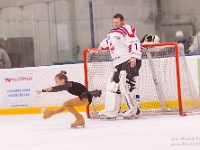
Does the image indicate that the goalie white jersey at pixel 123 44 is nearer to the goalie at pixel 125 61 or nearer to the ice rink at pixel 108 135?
the goalie at pixel 125 61

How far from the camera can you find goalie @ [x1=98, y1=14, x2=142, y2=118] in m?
6.43

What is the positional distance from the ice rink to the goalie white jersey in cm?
74

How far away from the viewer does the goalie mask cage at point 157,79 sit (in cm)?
690

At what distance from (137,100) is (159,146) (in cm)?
277

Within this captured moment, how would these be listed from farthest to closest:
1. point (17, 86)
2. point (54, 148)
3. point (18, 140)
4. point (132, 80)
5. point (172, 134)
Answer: point (17, 86) < point (132, 80) < point (18, 140) < point (172, 134) < point (54, 148)

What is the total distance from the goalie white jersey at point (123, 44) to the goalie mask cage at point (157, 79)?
1.52 feet

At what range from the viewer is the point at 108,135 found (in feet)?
16.1

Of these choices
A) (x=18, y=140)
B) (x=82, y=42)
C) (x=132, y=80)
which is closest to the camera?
(x=18, y=140)

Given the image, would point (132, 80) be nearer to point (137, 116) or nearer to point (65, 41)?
point (137, 116)

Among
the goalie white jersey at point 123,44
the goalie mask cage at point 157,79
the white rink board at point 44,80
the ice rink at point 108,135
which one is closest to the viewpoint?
the ice rink at point 108,135

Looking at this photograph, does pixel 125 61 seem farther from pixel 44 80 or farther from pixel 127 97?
pixel 44 80

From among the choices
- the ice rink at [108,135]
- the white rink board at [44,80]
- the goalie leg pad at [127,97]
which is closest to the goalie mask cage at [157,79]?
the ice rink at [108,135]

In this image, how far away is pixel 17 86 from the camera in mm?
8914

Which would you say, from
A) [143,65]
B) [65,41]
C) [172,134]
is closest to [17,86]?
[65,41]
